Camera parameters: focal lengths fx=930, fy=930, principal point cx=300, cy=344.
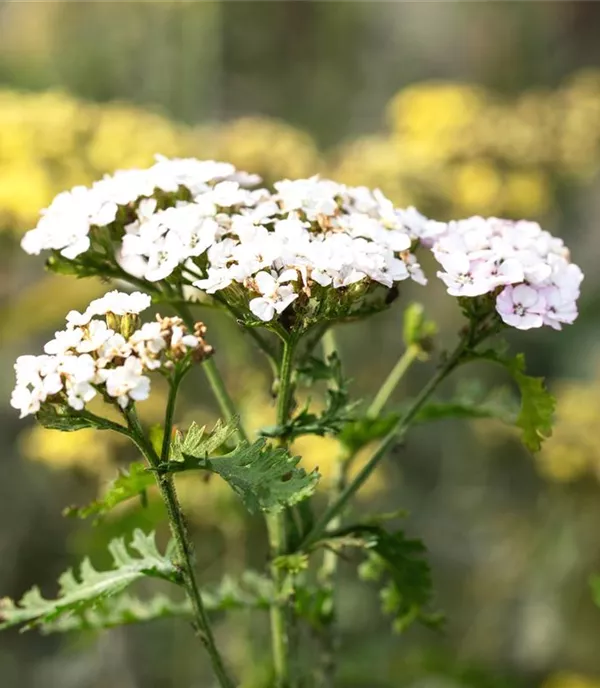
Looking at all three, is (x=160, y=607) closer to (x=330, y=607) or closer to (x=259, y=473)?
(x=330, y=607)

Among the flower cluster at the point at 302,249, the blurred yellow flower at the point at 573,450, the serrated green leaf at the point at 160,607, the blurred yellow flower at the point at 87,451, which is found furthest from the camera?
the blurred yellow flower at the point at 573,450

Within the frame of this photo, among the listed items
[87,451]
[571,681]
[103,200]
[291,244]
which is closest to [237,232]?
[291,244]

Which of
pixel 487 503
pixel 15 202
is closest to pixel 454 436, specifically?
pixel 487 503

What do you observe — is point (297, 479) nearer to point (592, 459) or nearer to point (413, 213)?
point (413, 213)

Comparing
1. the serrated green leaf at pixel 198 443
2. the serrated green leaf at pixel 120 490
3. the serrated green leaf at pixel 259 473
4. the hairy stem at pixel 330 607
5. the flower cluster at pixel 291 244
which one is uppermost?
the flower cluster at pixel 291 244

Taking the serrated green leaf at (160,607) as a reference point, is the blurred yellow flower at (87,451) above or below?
below

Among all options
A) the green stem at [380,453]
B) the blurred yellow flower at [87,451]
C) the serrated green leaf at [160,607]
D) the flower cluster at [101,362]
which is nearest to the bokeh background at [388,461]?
the blurred yellow flower at [87,451]

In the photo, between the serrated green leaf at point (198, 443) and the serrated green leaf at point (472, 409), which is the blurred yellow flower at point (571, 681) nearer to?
the serrated green leaf at point (472, 409)
